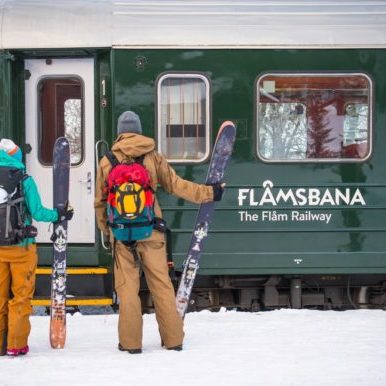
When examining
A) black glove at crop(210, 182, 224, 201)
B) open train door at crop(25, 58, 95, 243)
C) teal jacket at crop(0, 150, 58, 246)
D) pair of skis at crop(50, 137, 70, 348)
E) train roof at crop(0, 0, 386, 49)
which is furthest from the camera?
open train door at crop(25, 58, 95, 243)

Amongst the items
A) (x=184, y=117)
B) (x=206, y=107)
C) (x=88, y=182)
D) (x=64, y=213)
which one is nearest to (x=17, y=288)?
(x=64, y=213)

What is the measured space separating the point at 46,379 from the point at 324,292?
3860 millimetres

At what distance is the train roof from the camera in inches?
299

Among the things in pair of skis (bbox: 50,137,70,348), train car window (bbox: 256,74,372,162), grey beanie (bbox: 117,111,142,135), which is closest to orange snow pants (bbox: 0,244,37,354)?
pair of skis (bbox: 50,137,70,348)

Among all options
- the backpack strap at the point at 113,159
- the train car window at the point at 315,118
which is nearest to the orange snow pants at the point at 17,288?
the backpack strap at the point at 113,159

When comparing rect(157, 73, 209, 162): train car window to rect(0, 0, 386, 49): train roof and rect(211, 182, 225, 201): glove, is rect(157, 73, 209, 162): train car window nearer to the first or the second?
rect(0, 0, 386, 49): train roof

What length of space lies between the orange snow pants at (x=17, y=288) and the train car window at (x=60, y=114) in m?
2.52

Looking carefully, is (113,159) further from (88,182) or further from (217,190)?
(88,182)

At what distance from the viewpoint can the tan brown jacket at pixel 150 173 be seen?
552 cm

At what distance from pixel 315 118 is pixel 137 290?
115 inches

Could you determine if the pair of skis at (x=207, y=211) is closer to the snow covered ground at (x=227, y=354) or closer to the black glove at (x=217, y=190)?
the black glove at (x=217, y=190)

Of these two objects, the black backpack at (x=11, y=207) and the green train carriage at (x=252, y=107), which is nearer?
the black backpack at (x=11, y=207)

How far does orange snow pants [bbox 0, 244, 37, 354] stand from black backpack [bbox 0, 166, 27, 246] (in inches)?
4.8

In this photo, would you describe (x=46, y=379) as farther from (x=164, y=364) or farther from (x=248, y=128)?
(x=248, y=128)
